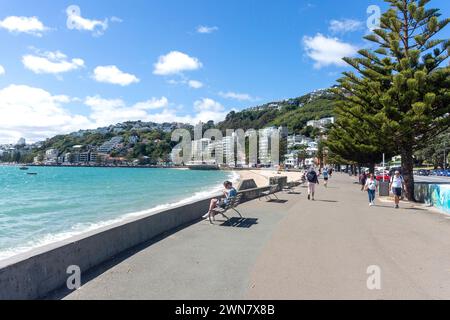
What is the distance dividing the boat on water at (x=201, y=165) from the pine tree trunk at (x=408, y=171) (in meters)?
136

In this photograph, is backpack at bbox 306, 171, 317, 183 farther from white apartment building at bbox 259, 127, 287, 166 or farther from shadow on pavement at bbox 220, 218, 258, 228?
white apartment building at bbox 259, 127, 287, 166

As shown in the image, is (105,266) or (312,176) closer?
(105,266)

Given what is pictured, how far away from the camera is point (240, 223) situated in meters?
9.45

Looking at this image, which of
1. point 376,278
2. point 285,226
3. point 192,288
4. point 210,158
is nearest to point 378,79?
point 285,226

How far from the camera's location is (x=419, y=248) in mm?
7039

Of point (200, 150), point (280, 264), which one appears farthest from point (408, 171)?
point (200, 150)

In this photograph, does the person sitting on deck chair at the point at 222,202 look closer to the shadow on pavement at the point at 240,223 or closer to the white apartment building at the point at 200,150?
the shadow on pavement at the point at 240,223

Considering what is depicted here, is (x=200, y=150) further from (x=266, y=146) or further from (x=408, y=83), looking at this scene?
(x=408, y=83)

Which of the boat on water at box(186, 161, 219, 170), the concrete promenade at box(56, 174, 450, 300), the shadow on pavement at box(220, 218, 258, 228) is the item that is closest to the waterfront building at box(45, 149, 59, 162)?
the boat on water at box(186, 161, 219, 170)

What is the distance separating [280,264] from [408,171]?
48.4 feet

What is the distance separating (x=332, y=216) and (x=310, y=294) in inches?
277

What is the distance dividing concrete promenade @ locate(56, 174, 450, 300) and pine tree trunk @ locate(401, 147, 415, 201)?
27.9 feet

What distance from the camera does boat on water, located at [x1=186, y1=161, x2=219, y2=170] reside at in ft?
506
